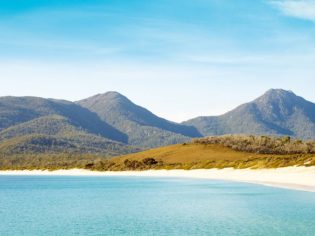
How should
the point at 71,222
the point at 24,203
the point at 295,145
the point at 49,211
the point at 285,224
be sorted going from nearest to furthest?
the point at 285,224, the point at 71,222, the point at 49,211, the point at 24,203, the point at 295,145

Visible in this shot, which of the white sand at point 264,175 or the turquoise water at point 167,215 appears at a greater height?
the white sand at point 264,175

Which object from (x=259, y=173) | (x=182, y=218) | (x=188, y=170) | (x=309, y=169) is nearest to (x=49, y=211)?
(x=182, y=218)

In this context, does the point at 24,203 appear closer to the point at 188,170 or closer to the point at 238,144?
the point at 188,170

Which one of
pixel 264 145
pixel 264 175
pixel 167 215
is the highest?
pixel 264 145

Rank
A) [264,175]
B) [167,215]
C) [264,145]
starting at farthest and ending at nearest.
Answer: [264,145]
[264,175]
[167,215]

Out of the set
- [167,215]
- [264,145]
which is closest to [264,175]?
[167,215]

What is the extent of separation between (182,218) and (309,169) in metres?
50.4

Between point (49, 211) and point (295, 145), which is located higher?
point (295, 145)

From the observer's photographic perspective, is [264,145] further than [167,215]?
Yes

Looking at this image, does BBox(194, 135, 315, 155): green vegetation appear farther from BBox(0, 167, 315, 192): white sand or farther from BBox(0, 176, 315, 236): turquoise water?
BBox(0, 176, 315, 236): turquoise water

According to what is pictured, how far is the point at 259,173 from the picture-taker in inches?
3907

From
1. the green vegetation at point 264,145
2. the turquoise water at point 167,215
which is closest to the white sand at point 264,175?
the turquoise water at point 167,215

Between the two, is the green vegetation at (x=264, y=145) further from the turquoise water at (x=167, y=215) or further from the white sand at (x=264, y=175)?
the turquoise water at (x=167, y=215)

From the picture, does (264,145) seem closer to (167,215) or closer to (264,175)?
(264,175)
